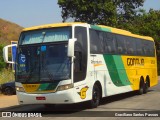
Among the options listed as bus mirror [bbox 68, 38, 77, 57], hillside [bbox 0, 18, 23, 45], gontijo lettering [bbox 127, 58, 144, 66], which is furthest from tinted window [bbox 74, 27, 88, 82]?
hillside [bbox 0, 18, 23, 45]

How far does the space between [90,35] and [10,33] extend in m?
55.3

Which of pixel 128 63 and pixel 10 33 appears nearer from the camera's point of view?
pixel 128 63

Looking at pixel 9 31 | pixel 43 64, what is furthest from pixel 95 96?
pixel 9 31

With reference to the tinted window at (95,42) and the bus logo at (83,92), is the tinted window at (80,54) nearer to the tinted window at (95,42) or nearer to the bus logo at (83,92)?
the bus logo at (83,92)

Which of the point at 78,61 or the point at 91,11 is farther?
the point at 91,11

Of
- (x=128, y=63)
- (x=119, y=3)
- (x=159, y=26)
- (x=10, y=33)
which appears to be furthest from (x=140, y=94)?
(x=10, y=33)

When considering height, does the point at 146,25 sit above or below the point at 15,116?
above

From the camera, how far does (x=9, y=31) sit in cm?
7000

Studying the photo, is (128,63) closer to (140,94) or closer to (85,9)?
(140,94)

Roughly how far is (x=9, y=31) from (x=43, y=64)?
5763 centimetres

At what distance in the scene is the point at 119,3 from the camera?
4469 cm

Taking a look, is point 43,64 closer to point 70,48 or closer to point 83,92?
point 70,48

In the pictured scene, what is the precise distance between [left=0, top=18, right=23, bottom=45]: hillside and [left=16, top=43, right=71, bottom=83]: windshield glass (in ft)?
162

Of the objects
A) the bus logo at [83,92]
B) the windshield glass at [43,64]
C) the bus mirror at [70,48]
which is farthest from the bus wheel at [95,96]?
the bus mirror at [70,48]
